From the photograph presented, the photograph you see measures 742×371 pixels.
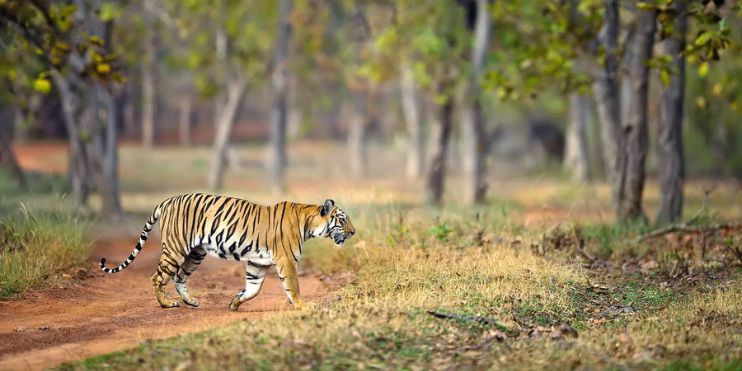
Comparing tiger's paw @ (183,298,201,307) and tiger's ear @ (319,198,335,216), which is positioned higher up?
tiger's ear @ (319,198,335,216)

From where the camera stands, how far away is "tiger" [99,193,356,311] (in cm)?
1005

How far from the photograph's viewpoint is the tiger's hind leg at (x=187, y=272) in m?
10.6

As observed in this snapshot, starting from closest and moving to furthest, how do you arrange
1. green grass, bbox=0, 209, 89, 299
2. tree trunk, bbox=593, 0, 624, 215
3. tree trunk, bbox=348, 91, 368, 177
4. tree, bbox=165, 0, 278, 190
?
1. green grass, bbox=0, 209, 89, 299
2. tree trunk, bbox=593, 0, 624, 215
3. tree, bbox=165, 0, 278, 190
4. tree trunk, bbox=348, 91, 368, 177

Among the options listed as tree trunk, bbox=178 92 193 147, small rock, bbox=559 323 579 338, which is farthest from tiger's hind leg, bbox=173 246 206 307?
tree trunk, bbox=178 92 193 147

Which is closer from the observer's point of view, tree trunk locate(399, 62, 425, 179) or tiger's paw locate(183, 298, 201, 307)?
tiger's paw locate(183, 298, 201, 307)

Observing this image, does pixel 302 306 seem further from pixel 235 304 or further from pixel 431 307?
pixel 431 307

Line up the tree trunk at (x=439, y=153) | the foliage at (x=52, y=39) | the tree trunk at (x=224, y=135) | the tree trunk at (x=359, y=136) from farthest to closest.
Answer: the tree trunk at (x=359, y=136) < the tree trunk at (x=224, y=135) < the tree trunk at (x=439, y=153) < the foliage at (x=52, y=39)

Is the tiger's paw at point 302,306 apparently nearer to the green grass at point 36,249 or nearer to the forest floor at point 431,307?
the forest floor at point 431,307

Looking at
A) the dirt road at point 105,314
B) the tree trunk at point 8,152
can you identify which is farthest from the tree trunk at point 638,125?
Answer: the tree trunk at point 8,152

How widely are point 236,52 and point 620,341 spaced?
955 inches

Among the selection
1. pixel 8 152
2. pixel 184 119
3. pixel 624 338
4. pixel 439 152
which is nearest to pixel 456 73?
pixel 439 152

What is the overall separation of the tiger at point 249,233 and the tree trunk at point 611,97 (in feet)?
28.0

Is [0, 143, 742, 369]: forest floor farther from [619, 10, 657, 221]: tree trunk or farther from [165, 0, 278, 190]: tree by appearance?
[165, 0, 278, 190]: tree

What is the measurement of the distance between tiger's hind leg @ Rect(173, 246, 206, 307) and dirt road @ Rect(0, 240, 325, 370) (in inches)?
5.2
